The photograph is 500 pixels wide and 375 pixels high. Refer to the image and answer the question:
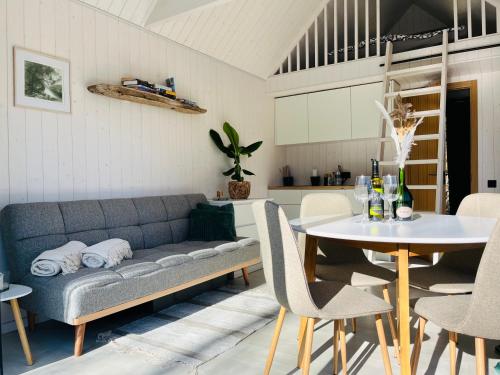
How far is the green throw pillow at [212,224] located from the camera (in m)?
3.73

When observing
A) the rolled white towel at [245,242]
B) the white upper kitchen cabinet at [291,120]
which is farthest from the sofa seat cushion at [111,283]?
the white upper kitchen cabinet at [291,120]

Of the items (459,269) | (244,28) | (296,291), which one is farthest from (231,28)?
(296,291)

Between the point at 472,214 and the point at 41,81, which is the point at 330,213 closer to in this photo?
the point at 472,214

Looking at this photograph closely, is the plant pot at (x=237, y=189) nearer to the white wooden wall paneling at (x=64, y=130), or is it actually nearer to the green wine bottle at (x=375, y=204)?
the white wooden wall paneling at (x=64, y=130)

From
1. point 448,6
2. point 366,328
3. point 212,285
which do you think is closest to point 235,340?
point 366,328

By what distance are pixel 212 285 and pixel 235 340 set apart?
133 centimetres

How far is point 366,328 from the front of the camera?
2.68 metres

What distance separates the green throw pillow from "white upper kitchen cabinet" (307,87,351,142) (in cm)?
222

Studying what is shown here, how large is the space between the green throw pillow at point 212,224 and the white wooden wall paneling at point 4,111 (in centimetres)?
160

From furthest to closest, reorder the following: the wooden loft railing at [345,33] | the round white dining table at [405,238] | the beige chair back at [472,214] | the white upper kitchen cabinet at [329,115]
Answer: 1. the white upper kitchen cabinet at [329,115]
2. the wooden loft railing at [345,33]
3. the beige chair back at [472,214]
4. the round white dining table at [405,238]

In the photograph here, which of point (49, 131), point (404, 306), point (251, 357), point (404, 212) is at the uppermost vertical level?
point (49, 131)

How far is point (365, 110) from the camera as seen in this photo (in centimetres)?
516

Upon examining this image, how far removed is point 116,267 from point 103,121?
1.46 m

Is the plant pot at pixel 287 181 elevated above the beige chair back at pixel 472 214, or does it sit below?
above
